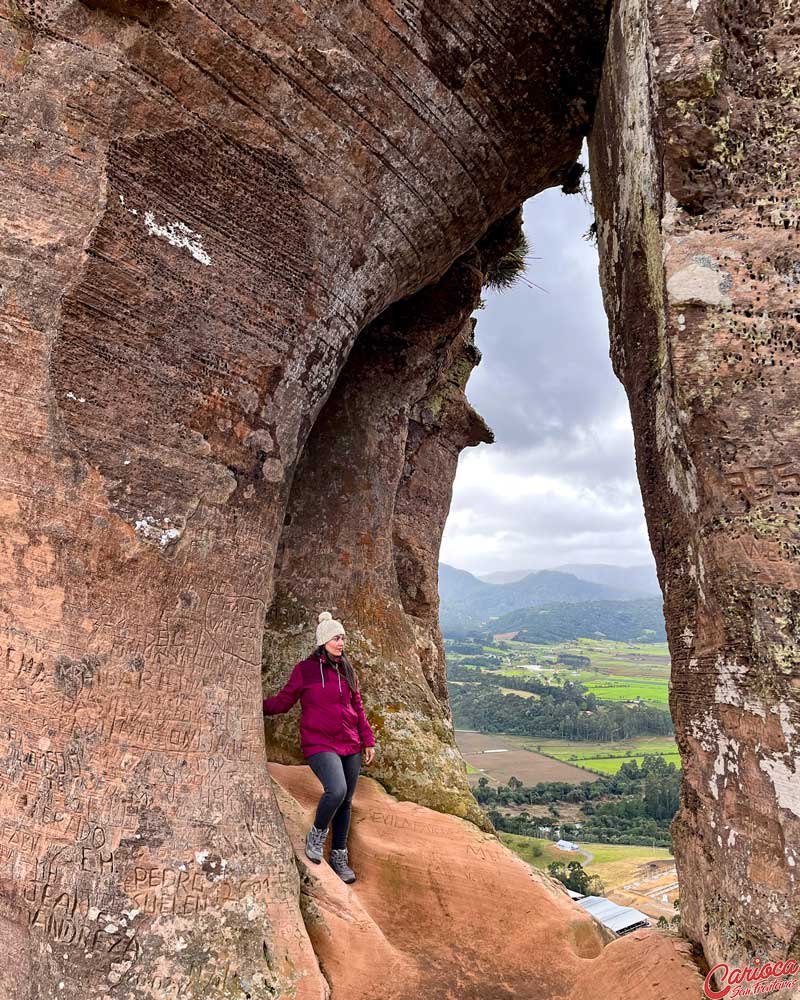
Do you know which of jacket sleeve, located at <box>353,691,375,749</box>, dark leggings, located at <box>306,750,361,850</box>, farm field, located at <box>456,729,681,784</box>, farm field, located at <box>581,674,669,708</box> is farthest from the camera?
farm field, located at <box>581,674,669,708</box>

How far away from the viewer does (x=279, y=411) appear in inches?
194

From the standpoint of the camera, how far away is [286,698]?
5062 mm

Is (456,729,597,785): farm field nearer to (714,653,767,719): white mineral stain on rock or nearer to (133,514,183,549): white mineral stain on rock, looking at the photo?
(714,653,767,719): white mineral stain on rock

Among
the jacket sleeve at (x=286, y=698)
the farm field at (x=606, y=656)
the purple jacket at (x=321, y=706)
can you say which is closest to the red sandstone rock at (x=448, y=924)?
the purple jacket at (x=321, y=706)

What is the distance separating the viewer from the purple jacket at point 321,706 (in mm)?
5027

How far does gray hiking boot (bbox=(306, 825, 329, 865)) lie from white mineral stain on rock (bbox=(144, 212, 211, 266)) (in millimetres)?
3865

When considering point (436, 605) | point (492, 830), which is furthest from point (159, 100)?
point (436, 605)

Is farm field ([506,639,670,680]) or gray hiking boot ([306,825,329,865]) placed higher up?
gray hiking boot ([306,825,329,865])

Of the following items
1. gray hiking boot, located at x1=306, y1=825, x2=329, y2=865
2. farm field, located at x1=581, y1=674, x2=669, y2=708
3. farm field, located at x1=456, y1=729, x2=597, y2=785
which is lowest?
farm field, located at x1=456, y1=729, x2=597, y2=785

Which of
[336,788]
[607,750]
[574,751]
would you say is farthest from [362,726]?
[574,751]

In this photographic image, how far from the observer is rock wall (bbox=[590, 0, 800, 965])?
3.56m

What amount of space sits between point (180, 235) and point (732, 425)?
3467mm

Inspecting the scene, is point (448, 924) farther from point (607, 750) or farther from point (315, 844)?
point (607, 750)

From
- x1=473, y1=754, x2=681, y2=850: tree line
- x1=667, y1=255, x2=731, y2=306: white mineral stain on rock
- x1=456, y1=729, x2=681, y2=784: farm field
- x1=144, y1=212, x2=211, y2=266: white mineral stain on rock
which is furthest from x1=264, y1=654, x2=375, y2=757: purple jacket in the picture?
x1=456, y1=729, x2=681, y2=784: farm field
